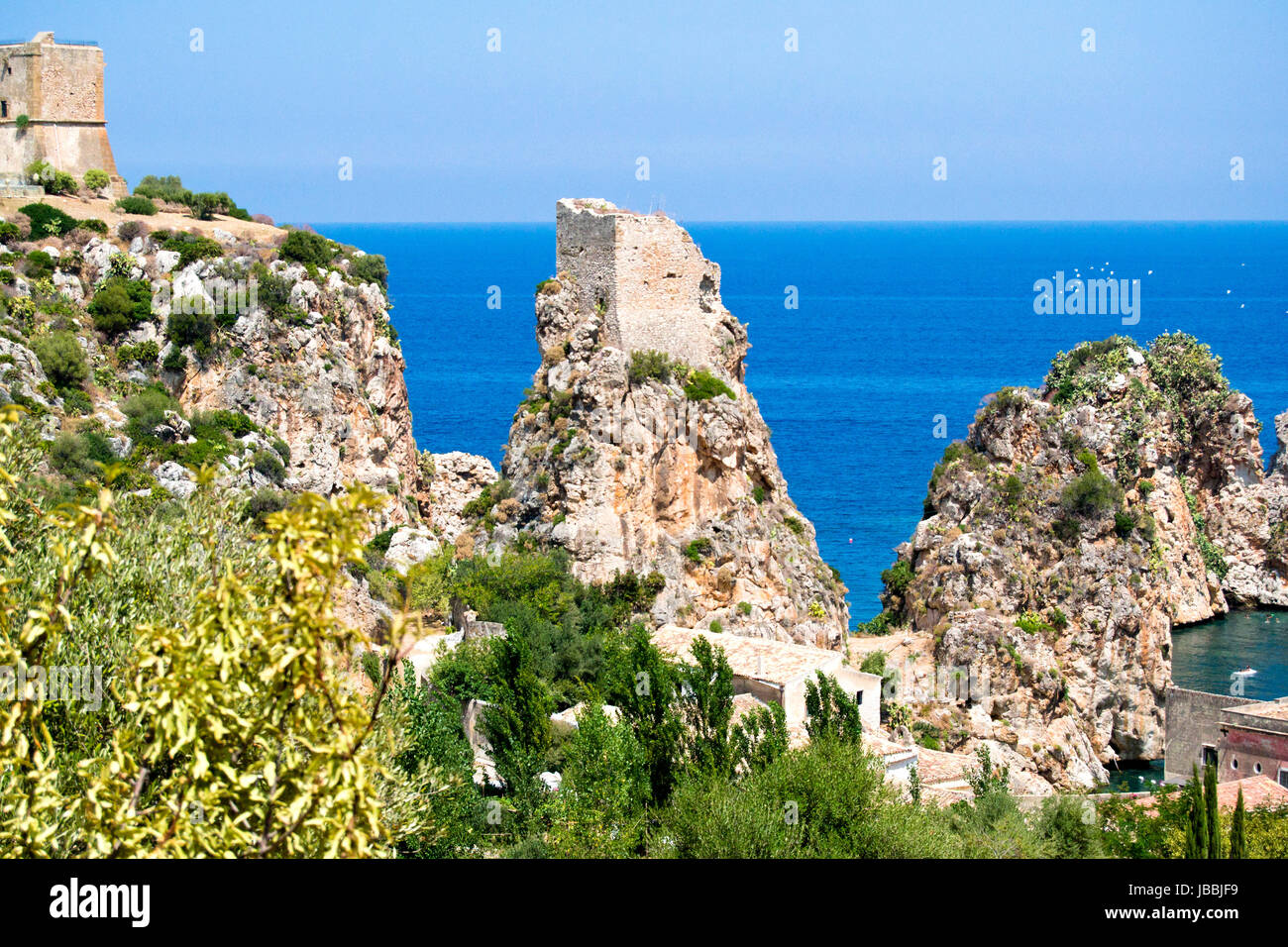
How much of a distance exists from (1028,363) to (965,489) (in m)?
78.5

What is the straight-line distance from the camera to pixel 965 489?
39.6 m

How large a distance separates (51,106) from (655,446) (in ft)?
76.5

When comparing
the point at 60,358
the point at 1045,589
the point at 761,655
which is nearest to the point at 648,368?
the point at 761,655

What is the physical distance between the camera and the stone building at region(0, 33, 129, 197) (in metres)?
44.1

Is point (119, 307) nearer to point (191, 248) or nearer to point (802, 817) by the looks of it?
point (191, 248)

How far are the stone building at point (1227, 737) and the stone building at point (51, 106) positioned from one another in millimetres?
32690

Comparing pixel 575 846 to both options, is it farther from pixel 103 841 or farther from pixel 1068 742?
pixel 1068 742

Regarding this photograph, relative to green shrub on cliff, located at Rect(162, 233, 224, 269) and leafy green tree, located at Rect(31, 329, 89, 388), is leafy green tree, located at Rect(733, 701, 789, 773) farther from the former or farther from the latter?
green shrub on cliff, located at Rect(162, 233, 224, 269)

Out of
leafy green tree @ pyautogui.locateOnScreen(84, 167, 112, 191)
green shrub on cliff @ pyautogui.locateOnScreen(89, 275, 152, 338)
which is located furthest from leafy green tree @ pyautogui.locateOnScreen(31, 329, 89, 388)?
leafy green tree @ pyautogui.locateOnScreen(84, 167, 112, 191)

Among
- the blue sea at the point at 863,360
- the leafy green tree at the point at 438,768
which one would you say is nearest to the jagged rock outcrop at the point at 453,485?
the blue sea at the point at 863,360

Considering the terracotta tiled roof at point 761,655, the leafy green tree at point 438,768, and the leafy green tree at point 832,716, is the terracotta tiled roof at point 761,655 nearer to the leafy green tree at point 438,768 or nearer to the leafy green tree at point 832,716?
the leafy green tree at point 832,716

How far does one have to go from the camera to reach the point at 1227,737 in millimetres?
29734

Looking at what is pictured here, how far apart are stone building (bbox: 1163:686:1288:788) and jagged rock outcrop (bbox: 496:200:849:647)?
24.5 feet
